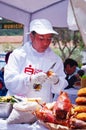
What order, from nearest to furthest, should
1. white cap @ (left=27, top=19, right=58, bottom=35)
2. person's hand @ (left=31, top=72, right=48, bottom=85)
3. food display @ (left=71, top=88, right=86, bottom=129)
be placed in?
food display @ (left=71, top=88, right=86, bottom=129) → person's hand @ (left=31, top=72, right=48, bottom=85) → white cap @ (left=27, top=19, right=58, bottom=35)

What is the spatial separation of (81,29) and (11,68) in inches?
40.8

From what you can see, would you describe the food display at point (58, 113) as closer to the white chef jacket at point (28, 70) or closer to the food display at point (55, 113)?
the food display at point (55, 113)

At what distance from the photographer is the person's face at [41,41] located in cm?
299

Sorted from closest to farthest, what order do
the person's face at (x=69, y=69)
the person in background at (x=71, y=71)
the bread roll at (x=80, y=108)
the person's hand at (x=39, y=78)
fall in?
1. the bread roll at (x=80, y=108)
2. the person's hand at (x=39, y=78)
3. the person in background at (x=71, y=71)
4. the person's face at (x=69, y=69)

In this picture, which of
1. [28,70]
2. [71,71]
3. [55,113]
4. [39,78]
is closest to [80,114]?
[55,113]

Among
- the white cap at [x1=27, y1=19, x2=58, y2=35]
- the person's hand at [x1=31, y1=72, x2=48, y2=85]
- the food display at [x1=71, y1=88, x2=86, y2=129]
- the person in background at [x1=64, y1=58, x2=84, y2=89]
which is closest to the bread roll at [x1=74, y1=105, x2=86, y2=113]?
the food display at [x1=71, y1=88, x2=86, y2=129]

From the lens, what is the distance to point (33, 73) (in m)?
3.04

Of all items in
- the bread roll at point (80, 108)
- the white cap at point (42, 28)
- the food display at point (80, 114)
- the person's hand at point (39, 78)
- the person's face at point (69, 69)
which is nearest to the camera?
the food display at point (80, 114)

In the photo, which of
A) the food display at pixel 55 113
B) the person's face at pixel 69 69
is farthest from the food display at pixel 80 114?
the person's face at pixel 69 69

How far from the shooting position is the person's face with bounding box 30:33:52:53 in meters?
2.99

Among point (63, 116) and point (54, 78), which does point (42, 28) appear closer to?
point (54, 78)

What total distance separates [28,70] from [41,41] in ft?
0.81

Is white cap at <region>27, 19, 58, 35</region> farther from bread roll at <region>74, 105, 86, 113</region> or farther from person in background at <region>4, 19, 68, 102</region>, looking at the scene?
bread roll at <region>74, 105, 86, 113</region>

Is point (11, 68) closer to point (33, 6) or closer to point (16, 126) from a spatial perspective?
point (16, 126)
